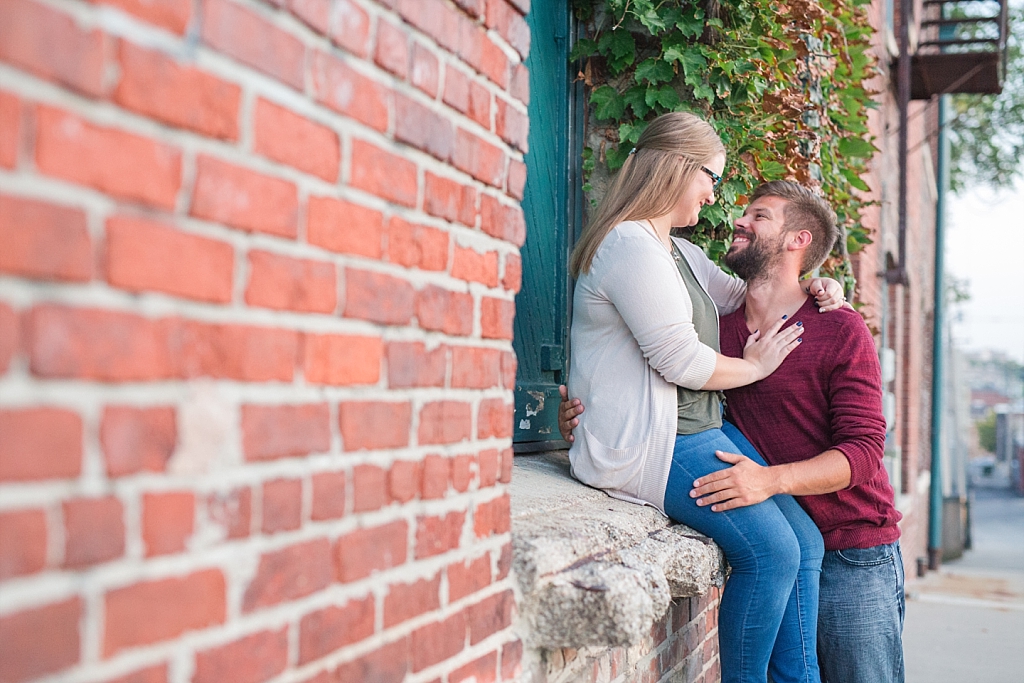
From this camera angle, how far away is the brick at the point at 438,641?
144 centimetres

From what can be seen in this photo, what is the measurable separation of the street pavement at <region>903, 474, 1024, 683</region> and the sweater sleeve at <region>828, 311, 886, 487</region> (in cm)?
322

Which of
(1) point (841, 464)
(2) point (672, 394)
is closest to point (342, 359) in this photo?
(2) point (672, 394)

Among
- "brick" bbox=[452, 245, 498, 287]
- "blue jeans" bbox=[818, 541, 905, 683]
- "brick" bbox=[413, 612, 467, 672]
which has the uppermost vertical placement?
"brick" bbox=[452, 245, 498, 287]

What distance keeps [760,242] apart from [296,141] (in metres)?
2.29

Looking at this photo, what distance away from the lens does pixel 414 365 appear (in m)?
1.41

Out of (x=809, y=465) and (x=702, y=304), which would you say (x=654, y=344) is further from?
(x=809, y=465)

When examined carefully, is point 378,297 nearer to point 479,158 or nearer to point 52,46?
point 479,158

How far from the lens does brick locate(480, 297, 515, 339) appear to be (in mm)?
1650

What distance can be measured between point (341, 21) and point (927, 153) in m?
14.7

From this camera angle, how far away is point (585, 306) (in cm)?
261

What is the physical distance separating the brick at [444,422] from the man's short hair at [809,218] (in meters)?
1.94

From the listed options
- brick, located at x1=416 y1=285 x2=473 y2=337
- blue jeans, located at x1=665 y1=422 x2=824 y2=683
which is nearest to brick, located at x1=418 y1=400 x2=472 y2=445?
brick, located at x1=416 y1=285 x2=473 y2=337

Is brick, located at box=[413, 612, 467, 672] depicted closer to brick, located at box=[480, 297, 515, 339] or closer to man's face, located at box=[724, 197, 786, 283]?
brick, located at box=[480, 297, 515, 339]

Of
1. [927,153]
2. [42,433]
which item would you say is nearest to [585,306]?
[42,433]
